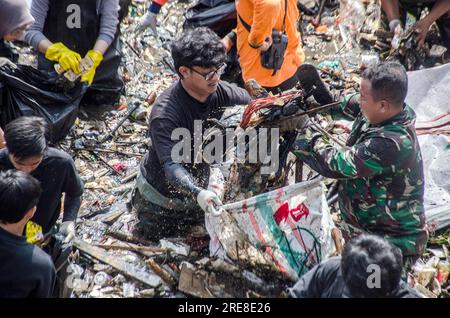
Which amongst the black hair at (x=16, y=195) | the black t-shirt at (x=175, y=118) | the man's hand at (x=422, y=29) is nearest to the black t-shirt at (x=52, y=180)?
the black hair at (x=16, y=195)

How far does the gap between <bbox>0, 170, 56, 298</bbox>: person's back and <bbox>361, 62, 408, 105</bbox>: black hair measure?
2.07 m

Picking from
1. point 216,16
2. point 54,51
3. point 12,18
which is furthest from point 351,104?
point 216,16

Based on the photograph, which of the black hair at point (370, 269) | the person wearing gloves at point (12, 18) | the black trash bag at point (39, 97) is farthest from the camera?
the black trash bag at point (39, 97)

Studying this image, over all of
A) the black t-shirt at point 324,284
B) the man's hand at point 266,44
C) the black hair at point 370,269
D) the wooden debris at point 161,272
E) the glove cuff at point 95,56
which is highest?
the man's hand at point 266,44

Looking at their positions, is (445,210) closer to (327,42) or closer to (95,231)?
(95,231)

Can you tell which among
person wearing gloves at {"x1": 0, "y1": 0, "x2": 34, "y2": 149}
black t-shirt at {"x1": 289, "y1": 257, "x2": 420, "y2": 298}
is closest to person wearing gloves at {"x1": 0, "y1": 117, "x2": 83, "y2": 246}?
→ person wearing gloves at {"x1": 0, "y1": 0, "x2": 34, "y2": 149}

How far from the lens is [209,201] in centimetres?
329

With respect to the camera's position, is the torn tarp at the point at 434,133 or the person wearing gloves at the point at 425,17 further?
the person wearing gloves at the point at 425,17

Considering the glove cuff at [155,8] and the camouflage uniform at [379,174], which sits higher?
the glove cuff at [155,8]

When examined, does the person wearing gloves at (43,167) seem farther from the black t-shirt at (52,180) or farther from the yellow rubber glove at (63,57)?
the yellow rubber glove at (63,57)

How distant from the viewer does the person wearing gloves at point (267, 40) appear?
185 inches

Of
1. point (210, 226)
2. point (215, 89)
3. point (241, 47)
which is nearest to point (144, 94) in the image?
point (241, 47)

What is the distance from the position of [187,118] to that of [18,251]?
140 centimetres

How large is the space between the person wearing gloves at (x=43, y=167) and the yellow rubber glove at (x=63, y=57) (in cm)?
189
